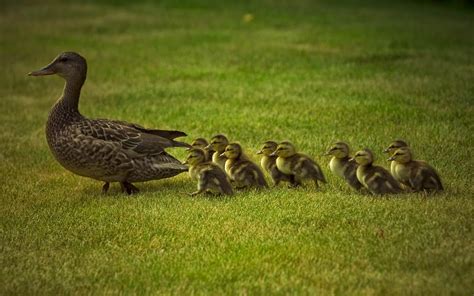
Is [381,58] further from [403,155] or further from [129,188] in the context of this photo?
[129,188]

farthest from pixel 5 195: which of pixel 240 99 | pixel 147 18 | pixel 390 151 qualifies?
pixel 147 18

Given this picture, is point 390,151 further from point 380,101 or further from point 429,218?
point 380,101

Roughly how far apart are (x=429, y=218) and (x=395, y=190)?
27.8 inches

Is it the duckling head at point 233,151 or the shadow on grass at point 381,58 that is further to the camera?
the shadow on grass at point 381,58

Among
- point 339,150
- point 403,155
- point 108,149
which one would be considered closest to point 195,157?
point 108,149

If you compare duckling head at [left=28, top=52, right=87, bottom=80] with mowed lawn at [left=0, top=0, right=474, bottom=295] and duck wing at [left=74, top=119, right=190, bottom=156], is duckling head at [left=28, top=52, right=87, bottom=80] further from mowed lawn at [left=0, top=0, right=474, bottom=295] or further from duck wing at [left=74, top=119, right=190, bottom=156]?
mowed lawn at [left=0, top=0, right=474, bottom=295]

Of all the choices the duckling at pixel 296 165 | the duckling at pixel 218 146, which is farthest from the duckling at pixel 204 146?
the duckling at pixel 296 165

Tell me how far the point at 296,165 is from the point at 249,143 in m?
2.15

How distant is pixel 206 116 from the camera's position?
11219 millimetres

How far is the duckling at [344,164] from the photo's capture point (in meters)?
7.61

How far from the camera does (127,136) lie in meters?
8.13

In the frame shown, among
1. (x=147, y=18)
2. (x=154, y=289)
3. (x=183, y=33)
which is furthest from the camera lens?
(x=147, y=18)

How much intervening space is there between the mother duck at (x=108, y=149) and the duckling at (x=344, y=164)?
1.34 m

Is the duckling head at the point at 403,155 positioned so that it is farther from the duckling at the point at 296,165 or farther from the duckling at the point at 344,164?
the duckling at the point at 296,165
